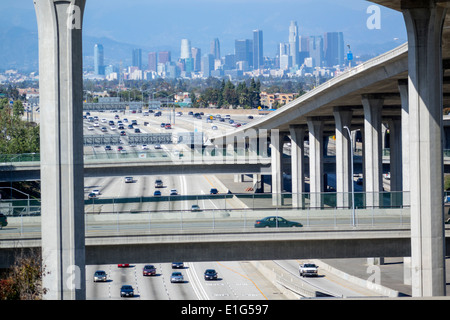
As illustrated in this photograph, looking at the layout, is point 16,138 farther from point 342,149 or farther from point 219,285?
point 219,285

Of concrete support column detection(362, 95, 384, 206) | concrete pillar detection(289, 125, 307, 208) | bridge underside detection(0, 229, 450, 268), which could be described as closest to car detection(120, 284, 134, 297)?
bridge underside detection(0, 229, 450, 268)

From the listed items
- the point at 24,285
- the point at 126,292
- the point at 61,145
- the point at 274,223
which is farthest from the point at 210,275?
the point at 61,145

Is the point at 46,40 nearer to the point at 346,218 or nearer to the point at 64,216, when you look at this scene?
the point at 64,216

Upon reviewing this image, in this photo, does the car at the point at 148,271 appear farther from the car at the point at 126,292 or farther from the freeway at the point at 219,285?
the car at the point at 126,292

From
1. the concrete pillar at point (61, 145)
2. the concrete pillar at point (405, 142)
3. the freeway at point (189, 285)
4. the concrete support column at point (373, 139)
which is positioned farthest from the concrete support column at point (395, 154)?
the concrete pillar at point (61, 145)

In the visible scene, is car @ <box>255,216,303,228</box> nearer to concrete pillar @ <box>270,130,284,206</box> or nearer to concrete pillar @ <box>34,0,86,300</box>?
concrete pillar @ <box>34,0,86,300</box>
